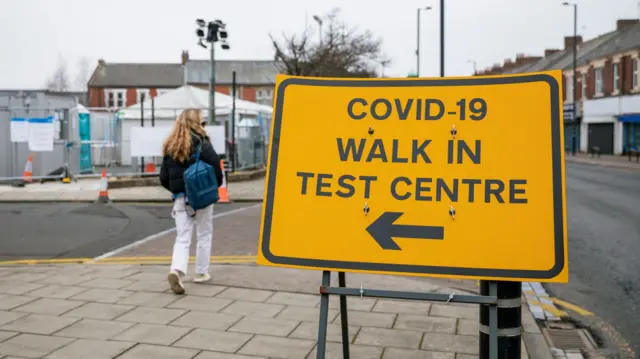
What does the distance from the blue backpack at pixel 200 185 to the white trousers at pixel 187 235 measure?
20 centimetres

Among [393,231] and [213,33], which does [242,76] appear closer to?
[213,33]

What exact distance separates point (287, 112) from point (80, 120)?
20.9m

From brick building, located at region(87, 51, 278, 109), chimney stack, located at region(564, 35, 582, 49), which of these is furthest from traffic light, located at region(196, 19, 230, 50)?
brick building, located at region(87, 51, 278, 109)

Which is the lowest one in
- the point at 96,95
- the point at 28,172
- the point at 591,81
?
the point at 28,172

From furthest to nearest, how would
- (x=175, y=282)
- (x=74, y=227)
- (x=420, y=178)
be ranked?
(x=74, y=227) → (x=175, y=282) → (x=420, y=178)

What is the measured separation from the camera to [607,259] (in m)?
8.61

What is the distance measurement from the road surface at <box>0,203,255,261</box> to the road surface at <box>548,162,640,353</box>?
6.11 m

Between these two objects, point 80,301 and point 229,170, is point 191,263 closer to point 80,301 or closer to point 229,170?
point 80,301

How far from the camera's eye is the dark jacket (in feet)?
21.6

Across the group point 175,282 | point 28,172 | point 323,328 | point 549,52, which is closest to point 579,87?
point 549,52

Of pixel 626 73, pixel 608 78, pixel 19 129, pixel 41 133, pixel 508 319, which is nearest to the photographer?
pixel 508 319

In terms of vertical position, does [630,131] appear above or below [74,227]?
above

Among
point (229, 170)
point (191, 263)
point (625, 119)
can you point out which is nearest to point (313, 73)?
point (229, 170)

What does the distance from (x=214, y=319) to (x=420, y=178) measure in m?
2.82
